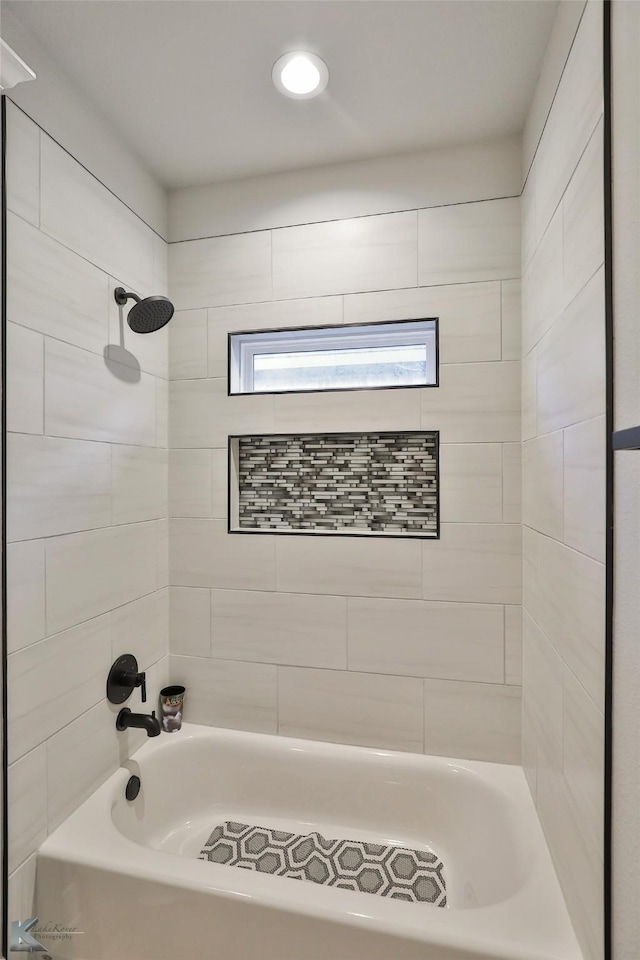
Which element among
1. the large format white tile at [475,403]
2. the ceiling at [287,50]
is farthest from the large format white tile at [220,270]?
the large format white tile at [475,403]

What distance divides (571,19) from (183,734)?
2459 millimetres

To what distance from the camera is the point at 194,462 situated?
2041 millimetres

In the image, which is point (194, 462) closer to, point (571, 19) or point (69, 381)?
point (69, 381)

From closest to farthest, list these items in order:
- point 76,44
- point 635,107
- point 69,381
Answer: point 635,107 < point 76,44 < point 69,381

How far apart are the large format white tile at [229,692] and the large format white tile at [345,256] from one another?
4.84 ft

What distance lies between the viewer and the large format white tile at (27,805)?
1264 millimetres

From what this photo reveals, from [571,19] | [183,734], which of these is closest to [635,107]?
[571,19]

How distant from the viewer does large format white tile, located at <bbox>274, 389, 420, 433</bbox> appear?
72.5 inches

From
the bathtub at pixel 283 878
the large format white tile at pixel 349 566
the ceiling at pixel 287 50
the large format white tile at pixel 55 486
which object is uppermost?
the ceiling at pixel 287 50

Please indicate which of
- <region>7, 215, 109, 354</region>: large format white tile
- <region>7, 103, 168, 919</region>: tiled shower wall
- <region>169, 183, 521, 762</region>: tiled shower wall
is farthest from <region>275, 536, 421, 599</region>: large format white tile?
<region>7, 215, 109, 354</region>: large format white tile

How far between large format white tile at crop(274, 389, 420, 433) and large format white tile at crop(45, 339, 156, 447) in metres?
0.45

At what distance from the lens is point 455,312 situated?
70.8 inches

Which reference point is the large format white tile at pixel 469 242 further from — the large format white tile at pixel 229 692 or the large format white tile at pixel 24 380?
the large format white tile at pixel 229 692

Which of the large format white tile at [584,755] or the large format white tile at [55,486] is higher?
the large format white tile at [55,486]
